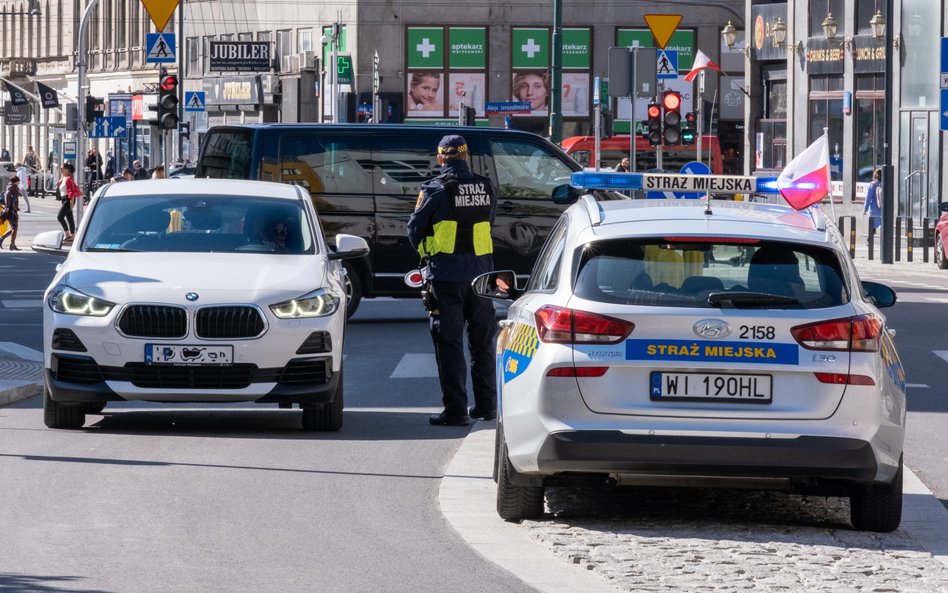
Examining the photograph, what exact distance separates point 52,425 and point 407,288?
900cm

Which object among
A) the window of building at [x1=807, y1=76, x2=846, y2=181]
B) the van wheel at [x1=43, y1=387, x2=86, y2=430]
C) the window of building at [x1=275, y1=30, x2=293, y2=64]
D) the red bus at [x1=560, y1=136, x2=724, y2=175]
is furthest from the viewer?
the window of building at [x1=275, y1=30, x2=293, y2=64]

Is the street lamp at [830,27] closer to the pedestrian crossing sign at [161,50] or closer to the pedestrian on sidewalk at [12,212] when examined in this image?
the pedestrian crossing sign at [161,50]

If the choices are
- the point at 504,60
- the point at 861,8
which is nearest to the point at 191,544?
the point at 861,8

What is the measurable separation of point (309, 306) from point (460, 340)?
1.09m

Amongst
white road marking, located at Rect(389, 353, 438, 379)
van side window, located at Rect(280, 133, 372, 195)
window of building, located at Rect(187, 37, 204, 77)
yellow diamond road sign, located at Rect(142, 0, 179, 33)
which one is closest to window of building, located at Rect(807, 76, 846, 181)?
yellow diamond road sign, located at Rect(142, 0, 179, 33)

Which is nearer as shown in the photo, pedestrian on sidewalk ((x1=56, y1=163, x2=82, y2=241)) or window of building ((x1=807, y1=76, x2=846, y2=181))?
pedestrian on sidewalk ((x1=56, y1=163, x2=82, y2=241))

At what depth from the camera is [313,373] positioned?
1161 centimetres

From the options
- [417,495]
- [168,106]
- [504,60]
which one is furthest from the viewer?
[504,60]

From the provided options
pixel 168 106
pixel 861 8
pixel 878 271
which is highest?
pixel 861 8

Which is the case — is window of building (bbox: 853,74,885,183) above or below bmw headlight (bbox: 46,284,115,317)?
above

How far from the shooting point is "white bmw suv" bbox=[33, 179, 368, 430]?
11.3 m

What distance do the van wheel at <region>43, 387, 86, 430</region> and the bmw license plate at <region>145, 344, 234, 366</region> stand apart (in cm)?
82

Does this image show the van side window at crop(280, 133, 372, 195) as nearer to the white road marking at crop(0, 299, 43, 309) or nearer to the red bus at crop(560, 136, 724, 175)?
the white road marking at crop(0, 299, 43, 309)

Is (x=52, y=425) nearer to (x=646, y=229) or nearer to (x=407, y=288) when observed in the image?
(x=646, y=229)
